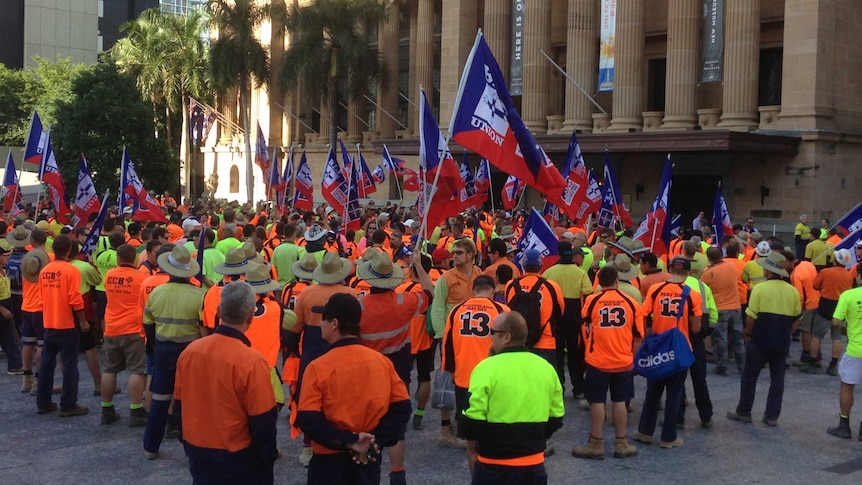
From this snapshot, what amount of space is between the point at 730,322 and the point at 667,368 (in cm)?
455

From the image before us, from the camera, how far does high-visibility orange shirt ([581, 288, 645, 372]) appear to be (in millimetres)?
8031

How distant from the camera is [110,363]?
29.0 feet

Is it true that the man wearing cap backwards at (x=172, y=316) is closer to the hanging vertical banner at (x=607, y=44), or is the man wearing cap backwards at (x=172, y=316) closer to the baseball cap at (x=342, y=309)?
the baseball cap at (x=342, y=309)

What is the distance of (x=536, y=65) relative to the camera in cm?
3456

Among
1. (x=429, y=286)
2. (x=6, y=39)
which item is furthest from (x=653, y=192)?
(x=6, y=39)

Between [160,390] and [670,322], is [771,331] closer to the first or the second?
[670,322]

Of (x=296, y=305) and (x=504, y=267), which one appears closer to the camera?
(x=296, y=305)

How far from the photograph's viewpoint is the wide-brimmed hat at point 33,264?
9.83 meters

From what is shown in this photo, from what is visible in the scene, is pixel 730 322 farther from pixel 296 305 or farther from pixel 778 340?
pixel 296 305

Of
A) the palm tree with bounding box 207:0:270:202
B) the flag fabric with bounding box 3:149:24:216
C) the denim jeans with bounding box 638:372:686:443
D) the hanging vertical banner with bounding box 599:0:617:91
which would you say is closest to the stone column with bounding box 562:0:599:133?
the hanging vertical banner with bounding box 599:0:617:91

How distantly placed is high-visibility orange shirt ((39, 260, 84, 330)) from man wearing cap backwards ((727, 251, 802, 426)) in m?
7.12

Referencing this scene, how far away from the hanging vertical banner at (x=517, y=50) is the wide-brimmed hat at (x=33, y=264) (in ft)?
88.9

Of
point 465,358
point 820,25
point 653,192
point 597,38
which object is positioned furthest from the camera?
point 597,38

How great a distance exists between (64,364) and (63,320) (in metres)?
0.48
